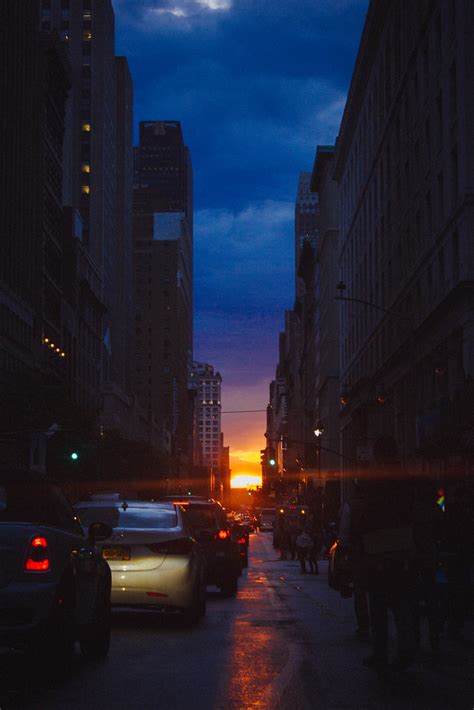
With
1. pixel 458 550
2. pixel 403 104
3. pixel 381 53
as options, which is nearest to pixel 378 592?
pixel 458 550

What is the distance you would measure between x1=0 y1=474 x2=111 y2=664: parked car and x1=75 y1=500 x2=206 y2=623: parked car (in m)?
3.92

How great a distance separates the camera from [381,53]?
247ft

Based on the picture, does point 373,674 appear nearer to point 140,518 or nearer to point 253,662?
point 253,662

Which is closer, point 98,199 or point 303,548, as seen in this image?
point 303,548

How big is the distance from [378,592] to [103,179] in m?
149

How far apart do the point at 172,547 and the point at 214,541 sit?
8.37 meters

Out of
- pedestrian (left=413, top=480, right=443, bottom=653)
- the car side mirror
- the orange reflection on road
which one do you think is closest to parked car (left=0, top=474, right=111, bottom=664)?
the car side mirror

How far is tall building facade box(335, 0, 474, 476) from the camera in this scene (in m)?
46.1

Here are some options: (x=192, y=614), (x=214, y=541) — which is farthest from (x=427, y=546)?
(x=214, y=541)

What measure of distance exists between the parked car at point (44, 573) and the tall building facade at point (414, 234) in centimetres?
2139

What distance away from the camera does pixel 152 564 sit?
1552cm

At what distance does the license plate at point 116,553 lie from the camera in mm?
15398

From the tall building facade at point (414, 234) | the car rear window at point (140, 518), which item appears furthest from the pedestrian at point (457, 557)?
the tall building facade at point (414, 234)

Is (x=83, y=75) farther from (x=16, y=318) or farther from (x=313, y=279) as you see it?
(x=16, y=318)
